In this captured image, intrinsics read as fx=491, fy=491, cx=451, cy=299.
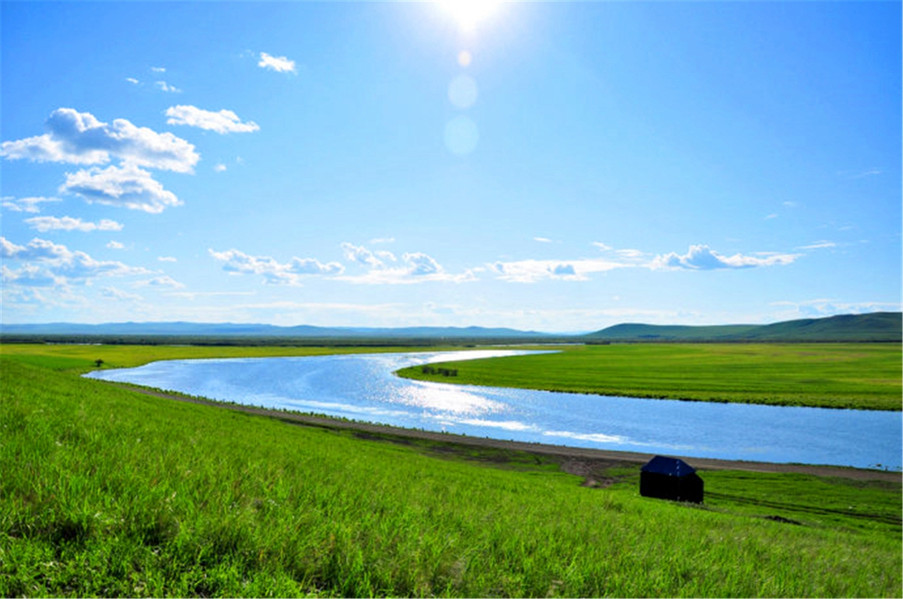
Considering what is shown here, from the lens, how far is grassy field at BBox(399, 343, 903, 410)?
85.4m

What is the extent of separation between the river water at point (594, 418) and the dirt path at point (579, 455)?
4.16 metres

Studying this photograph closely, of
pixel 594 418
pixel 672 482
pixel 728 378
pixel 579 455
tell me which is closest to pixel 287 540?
pixel 672 482

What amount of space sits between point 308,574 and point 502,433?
57175mm

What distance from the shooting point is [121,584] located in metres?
3.77

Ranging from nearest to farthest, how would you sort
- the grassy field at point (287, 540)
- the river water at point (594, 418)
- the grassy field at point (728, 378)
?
1. the grassy field at point (287, 540)
2. the river water at point (594, 418)
3. the grassy field at point (728, 378)

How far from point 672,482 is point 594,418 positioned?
132ft

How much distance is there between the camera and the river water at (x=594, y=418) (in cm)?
5300

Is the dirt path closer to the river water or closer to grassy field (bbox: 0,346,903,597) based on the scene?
the river water

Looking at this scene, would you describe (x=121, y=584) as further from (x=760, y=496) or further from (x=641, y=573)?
(x=760, y=496)

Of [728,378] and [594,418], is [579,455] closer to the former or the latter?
[594,418]

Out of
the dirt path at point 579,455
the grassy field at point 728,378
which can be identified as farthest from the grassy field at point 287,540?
the grassy field at point 728,378

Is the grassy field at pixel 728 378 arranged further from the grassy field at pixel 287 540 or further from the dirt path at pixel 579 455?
the grassy field at pixel 287 540

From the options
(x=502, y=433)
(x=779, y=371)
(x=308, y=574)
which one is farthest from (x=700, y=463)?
(x=779, y=371)

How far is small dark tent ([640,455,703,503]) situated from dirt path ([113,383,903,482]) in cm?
776
